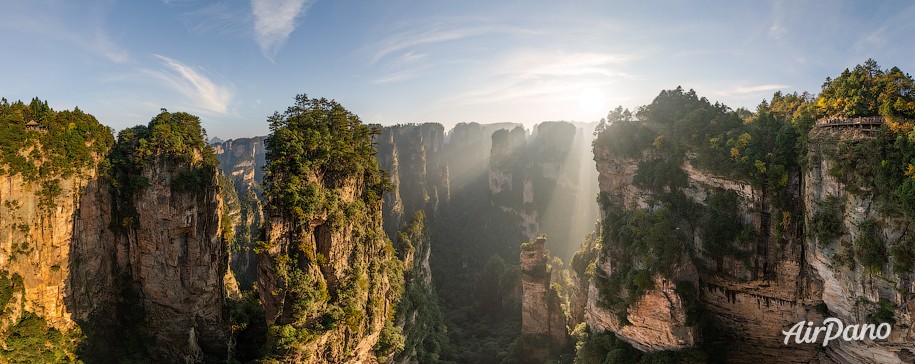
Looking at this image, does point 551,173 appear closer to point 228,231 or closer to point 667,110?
point 667,110

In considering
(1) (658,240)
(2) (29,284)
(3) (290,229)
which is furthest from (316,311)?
(1) (658,240)

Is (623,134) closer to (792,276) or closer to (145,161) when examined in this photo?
(792,276)

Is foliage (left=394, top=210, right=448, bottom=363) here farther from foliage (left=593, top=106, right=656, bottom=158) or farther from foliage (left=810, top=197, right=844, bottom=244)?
foliage (left=810, top=197, right=844, bottom=244)

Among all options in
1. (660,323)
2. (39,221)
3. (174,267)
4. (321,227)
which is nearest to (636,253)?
(660,323)

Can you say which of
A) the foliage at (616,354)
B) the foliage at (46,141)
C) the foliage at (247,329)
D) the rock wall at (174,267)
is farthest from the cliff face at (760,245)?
the foliage at (46,141)

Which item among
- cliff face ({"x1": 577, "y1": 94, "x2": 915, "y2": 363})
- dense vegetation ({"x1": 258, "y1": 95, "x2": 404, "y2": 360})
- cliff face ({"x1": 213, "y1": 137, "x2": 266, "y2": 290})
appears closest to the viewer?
cliff face ({"x1": 577, "y1": 94, "x2": 915, "y2": 363})

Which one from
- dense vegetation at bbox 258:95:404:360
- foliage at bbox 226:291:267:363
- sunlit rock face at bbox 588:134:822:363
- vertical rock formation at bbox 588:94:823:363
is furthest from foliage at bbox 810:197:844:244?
foliage at bbox 226:291:267:363

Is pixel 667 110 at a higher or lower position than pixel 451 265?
higher
